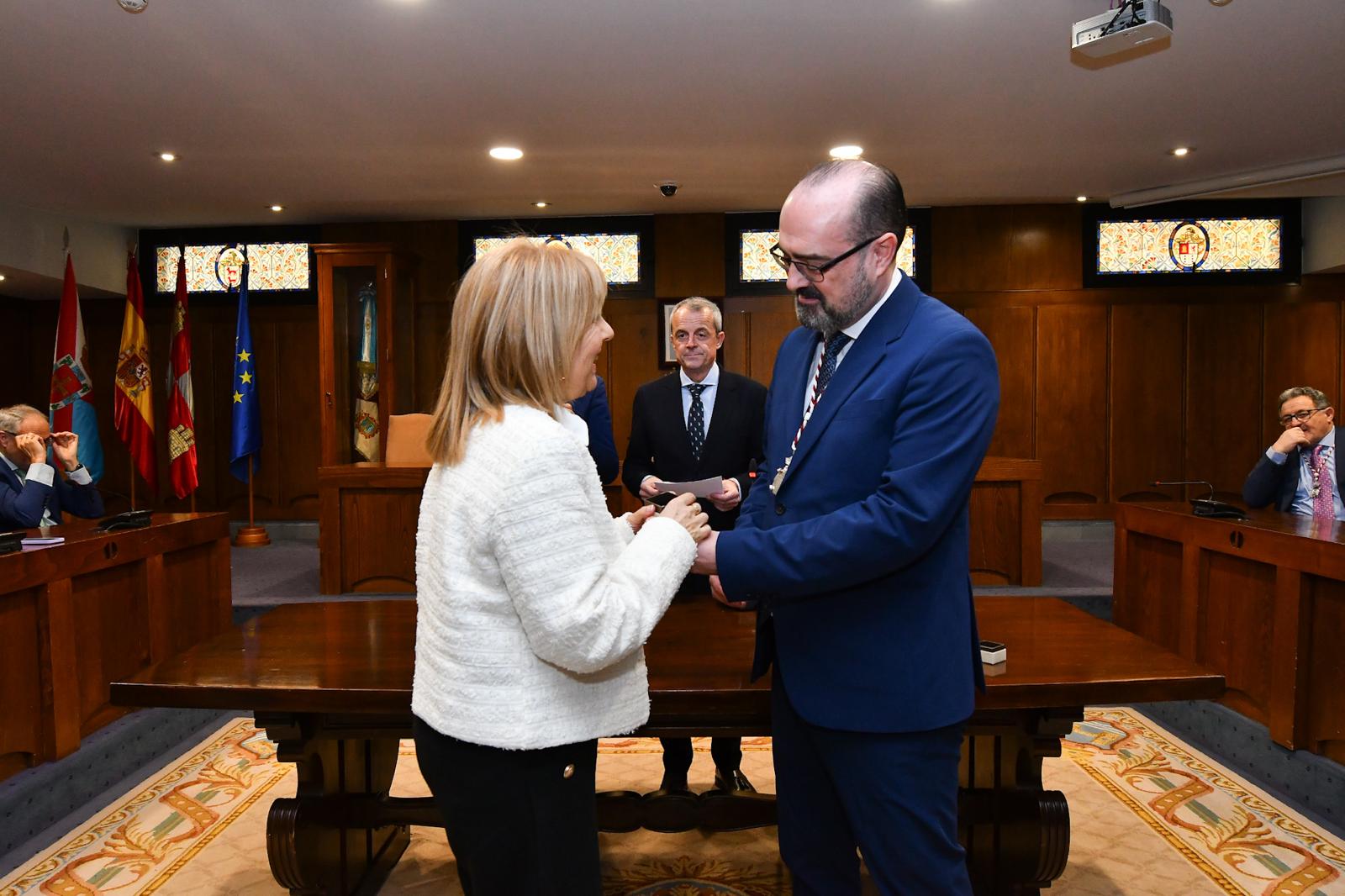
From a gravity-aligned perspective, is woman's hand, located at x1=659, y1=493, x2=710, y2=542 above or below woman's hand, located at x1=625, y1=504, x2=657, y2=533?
above

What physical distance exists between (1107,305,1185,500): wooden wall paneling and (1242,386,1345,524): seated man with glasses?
3.74 m

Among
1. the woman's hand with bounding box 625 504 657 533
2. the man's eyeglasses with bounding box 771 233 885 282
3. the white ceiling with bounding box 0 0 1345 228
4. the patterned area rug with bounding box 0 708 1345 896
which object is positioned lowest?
the patterned area rug with bounding box 0 708 1345 896

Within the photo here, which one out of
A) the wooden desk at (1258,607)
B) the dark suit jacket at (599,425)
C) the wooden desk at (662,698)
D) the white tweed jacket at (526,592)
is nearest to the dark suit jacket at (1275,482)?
the wooden desk at (1258,607)

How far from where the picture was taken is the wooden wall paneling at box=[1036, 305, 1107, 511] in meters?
7.95

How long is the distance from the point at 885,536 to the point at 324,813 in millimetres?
1795

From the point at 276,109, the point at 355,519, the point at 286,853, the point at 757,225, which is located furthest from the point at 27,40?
the point at 757,225

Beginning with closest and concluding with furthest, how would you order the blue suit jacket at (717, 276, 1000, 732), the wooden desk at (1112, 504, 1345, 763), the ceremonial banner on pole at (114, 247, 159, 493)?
1. the blue suit jacket at (717, 276, 1000, 732)
2. the wooden desk at (1112, 504, 1345, 763)
3. the ceremonial banner on pole at (114, 247, 159, 493)

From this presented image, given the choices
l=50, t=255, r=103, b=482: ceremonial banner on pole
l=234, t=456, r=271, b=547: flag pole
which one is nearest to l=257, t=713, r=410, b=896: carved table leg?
l=50, t=255, r=103, b=482: ceremonial banner on pole

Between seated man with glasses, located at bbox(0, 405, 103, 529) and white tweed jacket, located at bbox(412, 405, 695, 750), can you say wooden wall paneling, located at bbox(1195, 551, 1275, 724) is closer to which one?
white tweed jacket, located at bbox(412, 405, 695, 750)

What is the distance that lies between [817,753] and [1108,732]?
2.98 meters

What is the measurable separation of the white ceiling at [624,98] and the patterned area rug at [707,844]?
306 centimetres

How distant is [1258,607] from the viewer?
11.2 ft

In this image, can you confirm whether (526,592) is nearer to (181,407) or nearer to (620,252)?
(620,252)

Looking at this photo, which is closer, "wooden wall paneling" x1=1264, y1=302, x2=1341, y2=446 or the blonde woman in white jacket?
the blonde woman in white jacket
